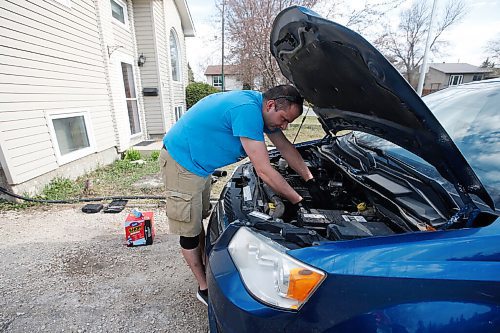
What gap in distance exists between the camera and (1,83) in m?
3.56

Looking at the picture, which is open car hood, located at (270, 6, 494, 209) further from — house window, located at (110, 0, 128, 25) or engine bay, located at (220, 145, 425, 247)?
house window, located at (110, 0, 128, 25)

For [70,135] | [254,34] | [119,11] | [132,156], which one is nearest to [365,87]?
[70,135]

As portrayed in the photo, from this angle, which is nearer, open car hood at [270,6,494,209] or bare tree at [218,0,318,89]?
open car hood at [270,6,494,209]

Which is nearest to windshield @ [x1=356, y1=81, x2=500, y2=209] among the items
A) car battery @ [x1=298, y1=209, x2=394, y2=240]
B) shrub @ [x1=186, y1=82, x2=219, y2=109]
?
car battery @ [x1=298, y1=209, x2=394, y2=240]

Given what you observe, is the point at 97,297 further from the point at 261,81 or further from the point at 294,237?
the point at 261,81

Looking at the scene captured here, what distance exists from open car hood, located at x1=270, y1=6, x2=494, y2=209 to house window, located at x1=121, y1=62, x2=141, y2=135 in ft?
22.9

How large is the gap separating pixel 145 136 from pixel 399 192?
8125mm

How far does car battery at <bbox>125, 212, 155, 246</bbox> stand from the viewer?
287 cm

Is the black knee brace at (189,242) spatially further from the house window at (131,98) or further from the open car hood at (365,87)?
the house window at (131,98)

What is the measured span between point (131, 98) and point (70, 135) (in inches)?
117

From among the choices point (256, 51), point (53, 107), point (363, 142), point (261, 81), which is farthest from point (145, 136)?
point (363, 142)

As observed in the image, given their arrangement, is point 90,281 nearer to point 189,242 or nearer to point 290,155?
point 189,242

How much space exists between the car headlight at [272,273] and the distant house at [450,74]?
151 ft

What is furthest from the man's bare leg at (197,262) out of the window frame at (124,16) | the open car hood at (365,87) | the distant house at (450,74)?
the distant house at (450,74)
